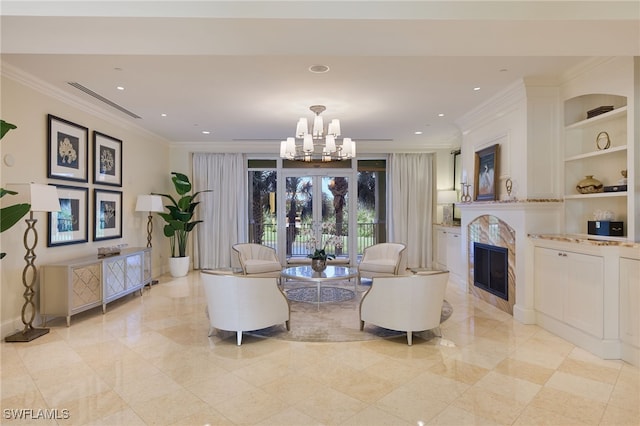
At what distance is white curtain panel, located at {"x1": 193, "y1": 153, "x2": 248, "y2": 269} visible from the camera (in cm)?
812

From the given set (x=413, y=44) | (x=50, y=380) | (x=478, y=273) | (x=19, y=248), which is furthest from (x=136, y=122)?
(x=478, y=273)

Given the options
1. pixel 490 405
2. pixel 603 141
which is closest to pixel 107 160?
pixel 490 405

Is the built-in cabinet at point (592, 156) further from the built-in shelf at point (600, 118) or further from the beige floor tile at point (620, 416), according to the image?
the beige floor tile at point (620, 416)

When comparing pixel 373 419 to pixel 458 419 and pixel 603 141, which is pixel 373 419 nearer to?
pixel 458 419

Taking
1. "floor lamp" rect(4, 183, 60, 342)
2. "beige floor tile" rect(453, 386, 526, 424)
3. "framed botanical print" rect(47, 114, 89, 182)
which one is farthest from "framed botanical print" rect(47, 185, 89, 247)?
"beige floor tile" rect(453, 386, 526, 424)

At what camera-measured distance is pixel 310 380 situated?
9.44ft

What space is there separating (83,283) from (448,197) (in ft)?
21.4

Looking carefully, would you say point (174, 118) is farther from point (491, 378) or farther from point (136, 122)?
point (491, 378)

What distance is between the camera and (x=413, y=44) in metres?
2.71

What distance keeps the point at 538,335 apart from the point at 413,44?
3.35 meters

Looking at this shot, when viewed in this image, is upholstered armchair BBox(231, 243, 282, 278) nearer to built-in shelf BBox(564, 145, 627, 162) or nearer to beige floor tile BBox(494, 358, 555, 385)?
beige floor tile BBox(494, 358, 555, 385)

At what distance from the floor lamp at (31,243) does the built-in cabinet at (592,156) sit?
5934mm

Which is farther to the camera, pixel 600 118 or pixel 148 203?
pixel 148 203

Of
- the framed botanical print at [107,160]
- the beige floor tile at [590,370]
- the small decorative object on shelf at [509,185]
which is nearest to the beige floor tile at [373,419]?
the beige floor tile at [590,370]
